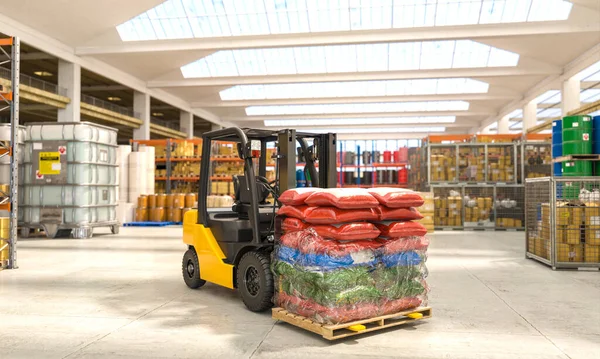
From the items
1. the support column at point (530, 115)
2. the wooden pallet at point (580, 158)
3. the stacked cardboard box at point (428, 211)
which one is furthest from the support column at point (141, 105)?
the wooden pallet at point (580, 158)

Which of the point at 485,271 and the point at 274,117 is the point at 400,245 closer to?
the point at 485,271

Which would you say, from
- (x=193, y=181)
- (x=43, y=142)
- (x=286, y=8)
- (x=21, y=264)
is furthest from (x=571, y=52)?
(x=21, y=264)

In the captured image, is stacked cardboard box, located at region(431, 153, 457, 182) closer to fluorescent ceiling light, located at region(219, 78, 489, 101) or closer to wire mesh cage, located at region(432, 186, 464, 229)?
wire mesh cage, located at region(432, 186, 464, 229)

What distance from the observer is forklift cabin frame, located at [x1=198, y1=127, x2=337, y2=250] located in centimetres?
534

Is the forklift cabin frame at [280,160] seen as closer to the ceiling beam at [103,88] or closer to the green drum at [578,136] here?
the green drum at [578,136]

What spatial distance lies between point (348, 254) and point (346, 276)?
195 mm

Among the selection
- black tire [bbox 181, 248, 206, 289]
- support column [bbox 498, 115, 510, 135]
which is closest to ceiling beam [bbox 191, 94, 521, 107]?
support column [bbox 498, 115, 510, 135]

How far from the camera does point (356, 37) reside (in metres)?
21.5

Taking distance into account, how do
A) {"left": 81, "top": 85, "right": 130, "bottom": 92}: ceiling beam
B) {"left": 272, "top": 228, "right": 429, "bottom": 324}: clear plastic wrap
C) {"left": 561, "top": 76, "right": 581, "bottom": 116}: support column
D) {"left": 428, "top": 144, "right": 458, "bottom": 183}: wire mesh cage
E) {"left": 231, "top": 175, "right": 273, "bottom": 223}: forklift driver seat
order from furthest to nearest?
{"left": 81, "top": 85, "right": 130, "bottom": 92}: ceiling beam < {"left": 561, "top": 76, "right": 581, "bottom": 116}: support column < {"left": 428, "top": 144, "right": 458, "bottom": 183}: wire mesh cage < {"left": 231, "top": 175, "right": 273, "bottom": 223}: forklift driver seat < {"left": 272, "top": 228, "right": 429, "bottom": 324}: clear plastic wrap

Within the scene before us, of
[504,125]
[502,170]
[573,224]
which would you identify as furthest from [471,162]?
[504,125]

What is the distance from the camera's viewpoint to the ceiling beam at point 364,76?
25.6 m

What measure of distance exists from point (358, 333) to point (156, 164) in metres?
19.4

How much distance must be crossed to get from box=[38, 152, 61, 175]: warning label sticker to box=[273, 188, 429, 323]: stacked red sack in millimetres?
10387

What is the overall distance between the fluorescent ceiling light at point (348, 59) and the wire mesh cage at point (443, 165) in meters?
10.0
